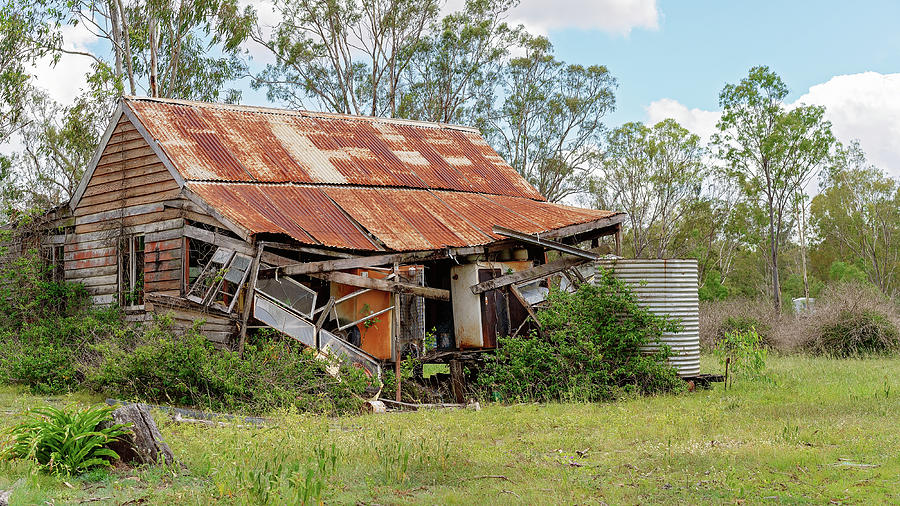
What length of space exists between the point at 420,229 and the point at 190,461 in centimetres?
864

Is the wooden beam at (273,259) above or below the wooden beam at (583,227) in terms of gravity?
below

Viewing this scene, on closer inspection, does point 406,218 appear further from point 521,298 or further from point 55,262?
point 55,262

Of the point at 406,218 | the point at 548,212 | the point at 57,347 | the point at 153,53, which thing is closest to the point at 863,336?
the point at 548,212

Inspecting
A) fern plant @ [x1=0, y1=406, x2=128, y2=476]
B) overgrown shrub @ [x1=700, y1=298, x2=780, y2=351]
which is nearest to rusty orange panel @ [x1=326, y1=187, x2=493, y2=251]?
fern plant @ [x1=0, y1=406, x2=128, y2=476]

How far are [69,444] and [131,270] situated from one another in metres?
9.18

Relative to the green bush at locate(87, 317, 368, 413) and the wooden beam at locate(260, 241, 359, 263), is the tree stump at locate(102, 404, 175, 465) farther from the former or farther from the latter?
the wooden beam at locate(260, 241, 359, 263)

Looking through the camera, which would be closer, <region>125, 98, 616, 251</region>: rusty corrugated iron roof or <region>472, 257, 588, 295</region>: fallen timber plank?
<region>125, 98, 616, 251</region>: rusty corrugated iron roof

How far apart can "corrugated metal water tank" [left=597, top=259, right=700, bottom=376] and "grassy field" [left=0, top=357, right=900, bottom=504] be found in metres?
1.94

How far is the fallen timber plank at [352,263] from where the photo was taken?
12898 mm

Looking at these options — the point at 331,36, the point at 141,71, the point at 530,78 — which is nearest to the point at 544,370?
the point at 141,71

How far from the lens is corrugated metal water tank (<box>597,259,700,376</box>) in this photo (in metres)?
13.3

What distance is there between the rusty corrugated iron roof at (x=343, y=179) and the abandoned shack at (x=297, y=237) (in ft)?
0.18

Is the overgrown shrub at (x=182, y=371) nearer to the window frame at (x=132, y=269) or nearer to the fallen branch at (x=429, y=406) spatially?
the fallen branch at (x=429, y=406)

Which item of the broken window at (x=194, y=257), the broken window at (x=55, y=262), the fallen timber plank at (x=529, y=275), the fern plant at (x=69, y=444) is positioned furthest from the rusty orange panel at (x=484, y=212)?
the fern plant at (x=69, y=444)
